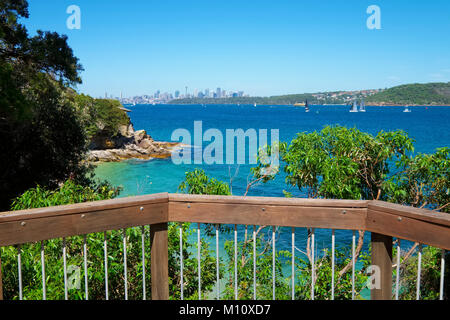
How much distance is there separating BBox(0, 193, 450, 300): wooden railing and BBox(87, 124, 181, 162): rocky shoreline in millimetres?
32196

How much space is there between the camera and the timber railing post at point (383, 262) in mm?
2018

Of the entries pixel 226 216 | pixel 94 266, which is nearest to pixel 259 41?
pixel 94 266

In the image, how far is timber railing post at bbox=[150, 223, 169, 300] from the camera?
7.33ft

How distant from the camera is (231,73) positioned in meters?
65.5

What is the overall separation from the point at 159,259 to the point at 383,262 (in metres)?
1.20

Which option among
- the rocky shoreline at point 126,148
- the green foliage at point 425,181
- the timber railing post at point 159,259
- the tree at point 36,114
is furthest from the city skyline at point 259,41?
the timber railing post at point 159,259

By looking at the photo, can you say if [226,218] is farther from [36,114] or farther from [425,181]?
[36,114]

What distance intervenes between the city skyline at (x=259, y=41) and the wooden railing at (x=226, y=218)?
2716 cm

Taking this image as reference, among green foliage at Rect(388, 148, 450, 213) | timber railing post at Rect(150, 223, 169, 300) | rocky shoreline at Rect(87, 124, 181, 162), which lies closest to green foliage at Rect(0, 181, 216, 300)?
timber railing post at Rect(150, 223, 169, 300)

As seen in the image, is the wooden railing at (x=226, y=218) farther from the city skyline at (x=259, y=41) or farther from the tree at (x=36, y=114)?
the city skyline at (x=259, y=41)

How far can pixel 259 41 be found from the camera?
58219 mm

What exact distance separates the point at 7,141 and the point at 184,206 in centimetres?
1156

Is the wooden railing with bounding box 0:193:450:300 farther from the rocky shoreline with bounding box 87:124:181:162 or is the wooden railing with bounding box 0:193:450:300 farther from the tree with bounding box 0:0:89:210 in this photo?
the rocky shoreline with bounding box 87:124:181:162

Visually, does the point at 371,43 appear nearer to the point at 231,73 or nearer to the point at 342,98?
the point at 231,73
